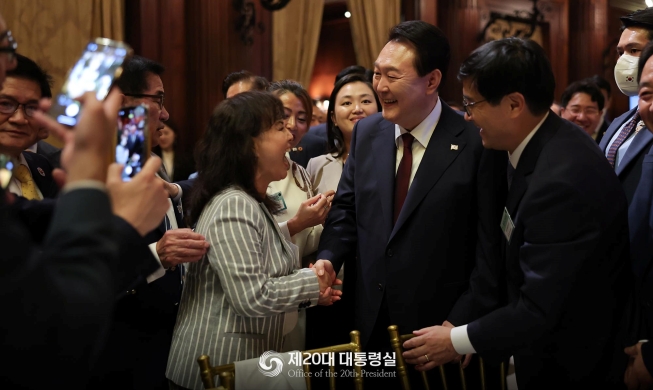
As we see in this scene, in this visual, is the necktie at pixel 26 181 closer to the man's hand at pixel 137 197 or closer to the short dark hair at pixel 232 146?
the short dark hair at pixel 232 146

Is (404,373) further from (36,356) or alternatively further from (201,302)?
(36,356)

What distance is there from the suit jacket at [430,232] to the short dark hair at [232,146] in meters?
0.47

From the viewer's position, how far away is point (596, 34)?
352 inches

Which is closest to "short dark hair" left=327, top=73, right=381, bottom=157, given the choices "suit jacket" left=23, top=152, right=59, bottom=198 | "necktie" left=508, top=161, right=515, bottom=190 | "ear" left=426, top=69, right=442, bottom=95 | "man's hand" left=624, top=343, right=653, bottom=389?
"ear" left=426, top=69, right=442, bottom=95

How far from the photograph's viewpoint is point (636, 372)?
1777 mm

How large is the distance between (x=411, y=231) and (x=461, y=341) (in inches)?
18.7

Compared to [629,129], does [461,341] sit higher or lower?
lower

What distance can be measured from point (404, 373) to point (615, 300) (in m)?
0.66

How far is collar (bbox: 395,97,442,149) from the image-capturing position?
243cm

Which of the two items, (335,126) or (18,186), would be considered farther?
(335,126)

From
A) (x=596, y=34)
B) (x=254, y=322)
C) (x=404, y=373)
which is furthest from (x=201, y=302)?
(x=596, y=34)

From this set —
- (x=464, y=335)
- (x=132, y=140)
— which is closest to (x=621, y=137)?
(x=464, y=335)

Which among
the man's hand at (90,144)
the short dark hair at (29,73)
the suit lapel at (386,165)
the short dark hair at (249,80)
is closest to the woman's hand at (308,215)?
the suit lapel at (386,165)

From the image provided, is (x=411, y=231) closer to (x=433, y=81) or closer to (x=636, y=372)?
(x=433, y=81)
